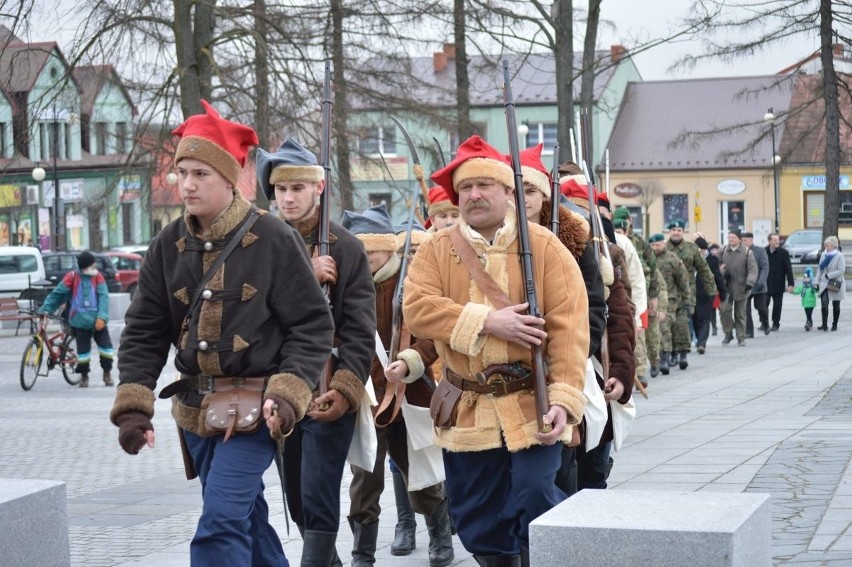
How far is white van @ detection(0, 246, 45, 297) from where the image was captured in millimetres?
36750

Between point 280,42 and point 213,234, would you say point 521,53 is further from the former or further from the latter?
point 213,234

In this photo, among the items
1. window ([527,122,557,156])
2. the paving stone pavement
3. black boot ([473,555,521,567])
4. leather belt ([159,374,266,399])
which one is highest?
window ([527,122,557,156])

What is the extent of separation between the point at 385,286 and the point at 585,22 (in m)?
21.7

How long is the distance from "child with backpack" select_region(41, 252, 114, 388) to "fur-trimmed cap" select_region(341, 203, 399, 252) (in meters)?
11.4

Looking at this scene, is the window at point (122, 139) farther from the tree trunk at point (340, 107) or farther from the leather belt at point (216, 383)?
the leather belt at point (216, 383)

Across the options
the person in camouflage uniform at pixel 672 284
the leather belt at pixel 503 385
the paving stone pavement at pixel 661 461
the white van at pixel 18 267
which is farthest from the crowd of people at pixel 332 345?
the white van at pixel 18 267

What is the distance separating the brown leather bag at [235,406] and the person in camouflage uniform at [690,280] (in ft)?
45.3

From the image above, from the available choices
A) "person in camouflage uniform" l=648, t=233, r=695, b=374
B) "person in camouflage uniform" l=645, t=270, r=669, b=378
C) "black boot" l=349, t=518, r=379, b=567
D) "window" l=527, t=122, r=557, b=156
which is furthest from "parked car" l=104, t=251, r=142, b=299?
"black boot" l=349, t=518, r=379, b=567

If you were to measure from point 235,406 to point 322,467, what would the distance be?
1107 millimetres

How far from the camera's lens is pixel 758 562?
4.12 meters

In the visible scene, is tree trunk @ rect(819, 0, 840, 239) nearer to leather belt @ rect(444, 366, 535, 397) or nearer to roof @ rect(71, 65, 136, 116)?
roof @ rect(71, 65, 136, 116)

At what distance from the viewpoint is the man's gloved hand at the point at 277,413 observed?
496 cm

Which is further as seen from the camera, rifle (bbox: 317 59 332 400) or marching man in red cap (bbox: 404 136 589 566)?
rifle (bbox: 317 59 332 400)

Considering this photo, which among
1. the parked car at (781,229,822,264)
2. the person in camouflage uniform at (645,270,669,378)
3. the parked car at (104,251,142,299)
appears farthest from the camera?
the parked car at (781,229,822,264)
